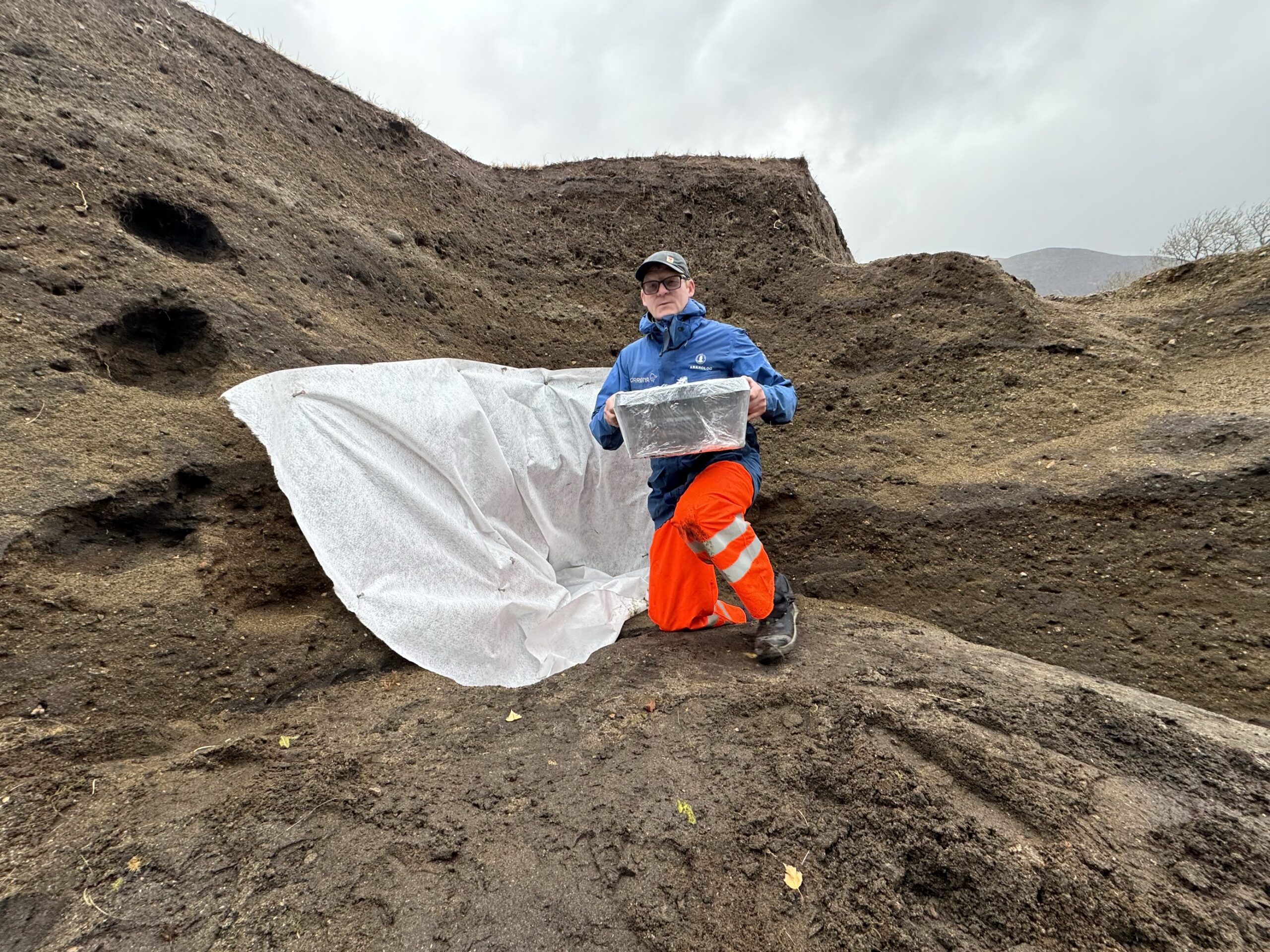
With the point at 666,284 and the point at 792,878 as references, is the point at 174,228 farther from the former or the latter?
the point at 792,878

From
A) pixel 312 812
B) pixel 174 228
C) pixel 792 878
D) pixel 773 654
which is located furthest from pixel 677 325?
pixel 174 228

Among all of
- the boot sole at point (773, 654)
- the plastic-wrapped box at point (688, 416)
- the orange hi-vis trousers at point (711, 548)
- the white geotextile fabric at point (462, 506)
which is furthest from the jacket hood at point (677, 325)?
the boot sole at point (773, 654)

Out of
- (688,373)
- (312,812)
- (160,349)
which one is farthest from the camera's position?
(160,349)

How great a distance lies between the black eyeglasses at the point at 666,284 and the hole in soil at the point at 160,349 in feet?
7.56

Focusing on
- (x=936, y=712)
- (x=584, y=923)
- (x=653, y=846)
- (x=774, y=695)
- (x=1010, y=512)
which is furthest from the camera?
(x=1010, y=512)

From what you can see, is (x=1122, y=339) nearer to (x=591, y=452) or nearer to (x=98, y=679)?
(x=591, y=452)

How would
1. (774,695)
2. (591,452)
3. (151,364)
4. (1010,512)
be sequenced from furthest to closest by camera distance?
(591,452), (1010,512), (151,364), (774,695)

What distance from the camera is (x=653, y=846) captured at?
4.94 feet

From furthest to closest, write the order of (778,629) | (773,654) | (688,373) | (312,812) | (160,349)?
1. (160,349)
2. (688,373)
3. (778,629)
4. (773,654)
5. (312,812)

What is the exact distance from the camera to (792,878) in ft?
4.59

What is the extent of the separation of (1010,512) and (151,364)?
4543 mm

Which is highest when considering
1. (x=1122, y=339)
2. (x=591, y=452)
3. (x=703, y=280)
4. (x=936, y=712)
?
(x=703, y=280)

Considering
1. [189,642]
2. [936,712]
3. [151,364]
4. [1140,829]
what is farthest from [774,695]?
[151,364]

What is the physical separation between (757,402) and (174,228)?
357 cm
